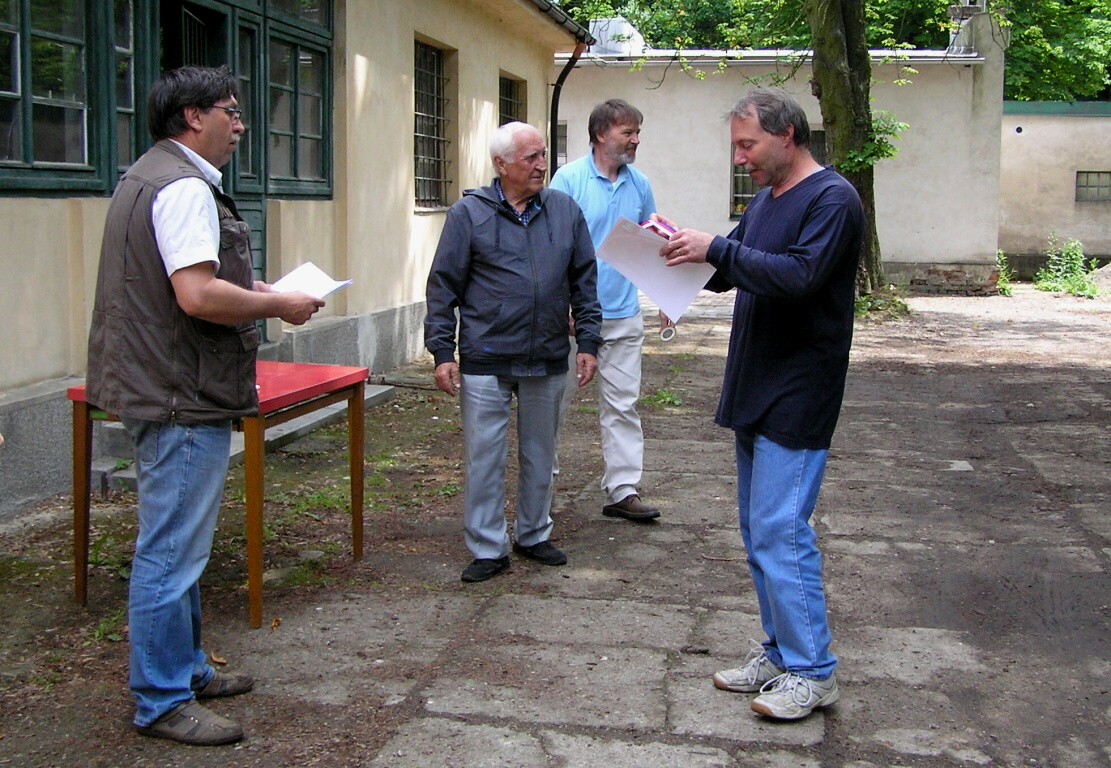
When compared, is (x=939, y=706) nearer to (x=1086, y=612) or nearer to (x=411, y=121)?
(x=1086, y=612)

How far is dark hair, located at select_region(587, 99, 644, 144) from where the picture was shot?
18.5ft

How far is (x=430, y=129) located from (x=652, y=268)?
28.0ft

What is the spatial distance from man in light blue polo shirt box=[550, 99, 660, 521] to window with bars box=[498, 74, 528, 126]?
9.12m

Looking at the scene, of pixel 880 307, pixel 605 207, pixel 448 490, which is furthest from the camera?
pixel 880 307


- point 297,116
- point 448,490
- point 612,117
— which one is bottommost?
point 448,490

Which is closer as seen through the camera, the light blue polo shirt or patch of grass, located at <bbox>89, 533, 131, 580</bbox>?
patch of grass, located at <bbox>89, 533, 131, 580</bbox>

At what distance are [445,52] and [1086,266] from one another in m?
16.9

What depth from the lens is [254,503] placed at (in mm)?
4117

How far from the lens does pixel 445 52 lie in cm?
1215

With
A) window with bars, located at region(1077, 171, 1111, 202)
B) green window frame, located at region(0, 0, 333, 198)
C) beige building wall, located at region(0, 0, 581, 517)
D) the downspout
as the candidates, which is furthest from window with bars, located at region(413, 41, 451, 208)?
window with bars, located at region(1077, 171, 1111, 202)

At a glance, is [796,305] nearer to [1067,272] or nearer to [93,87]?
[93,87]

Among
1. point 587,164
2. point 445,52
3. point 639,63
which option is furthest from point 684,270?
point 639,63

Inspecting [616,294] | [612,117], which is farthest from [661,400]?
[612,117]

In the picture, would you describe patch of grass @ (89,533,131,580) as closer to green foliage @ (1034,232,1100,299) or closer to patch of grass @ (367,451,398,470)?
patch of grass @ (367,451,398,470)
